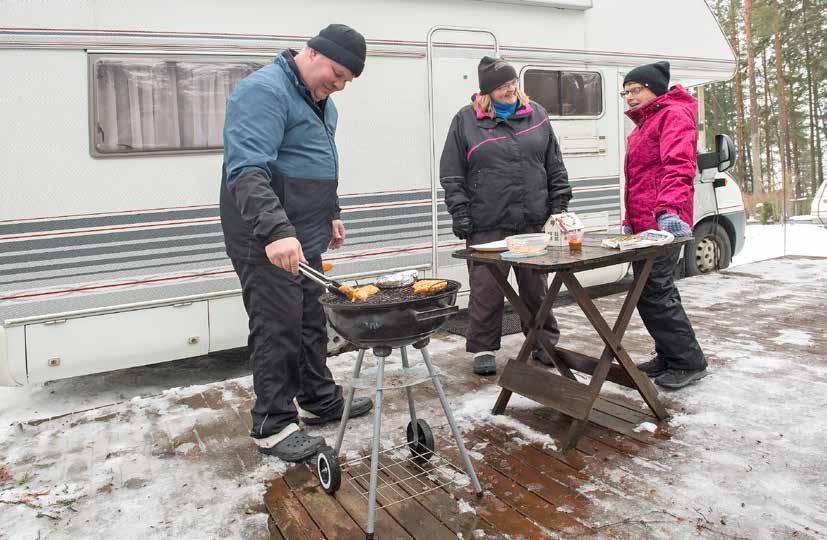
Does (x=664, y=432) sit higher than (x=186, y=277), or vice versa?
(x=186, y=277)

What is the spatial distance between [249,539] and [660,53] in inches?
225

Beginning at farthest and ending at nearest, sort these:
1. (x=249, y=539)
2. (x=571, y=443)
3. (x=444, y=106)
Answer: (x=444, y=106), (x=571, y=443), (x=249, y=539)

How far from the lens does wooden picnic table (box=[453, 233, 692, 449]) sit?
2.90 m

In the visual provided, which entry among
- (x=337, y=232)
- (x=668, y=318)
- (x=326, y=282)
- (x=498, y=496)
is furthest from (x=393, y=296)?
(x=668, y=318)

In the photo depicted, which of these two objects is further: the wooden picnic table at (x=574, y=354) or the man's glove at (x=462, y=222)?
the man's glove at (x=462, y=222)

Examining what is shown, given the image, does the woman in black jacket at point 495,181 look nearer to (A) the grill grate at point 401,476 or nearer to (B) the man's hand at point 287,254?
(A) the grill grate at point 401,476

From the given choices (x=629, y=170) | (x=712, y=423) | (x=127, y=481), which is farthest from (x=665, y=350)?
(x=127, y=481)

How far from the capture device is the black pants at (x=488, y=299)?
4113mm

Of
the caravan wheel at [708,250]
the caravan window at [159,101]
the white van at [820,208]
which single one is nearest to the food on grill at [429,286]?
the caravan window at [159,101]

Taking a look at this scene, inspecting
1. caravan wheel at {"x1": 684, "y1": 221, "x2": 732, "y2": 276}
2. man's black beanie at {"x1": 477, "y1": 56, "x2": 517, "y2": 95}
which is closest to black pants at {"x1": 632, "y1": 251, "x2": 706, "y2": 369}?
man's black beanie at {"x1": 477, "y1": 56, "x2": 517, "y2": 95}

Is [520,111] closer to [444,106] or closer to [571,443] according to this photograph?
[444,106]

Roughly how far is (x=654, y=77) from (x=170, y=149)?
292 cm

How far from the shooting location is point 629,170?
12.1 feet

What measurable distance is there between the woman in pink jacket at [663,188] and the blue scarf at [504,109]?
0.68 meters
